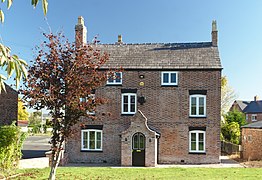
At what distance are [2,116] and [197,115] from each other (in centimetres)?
1545

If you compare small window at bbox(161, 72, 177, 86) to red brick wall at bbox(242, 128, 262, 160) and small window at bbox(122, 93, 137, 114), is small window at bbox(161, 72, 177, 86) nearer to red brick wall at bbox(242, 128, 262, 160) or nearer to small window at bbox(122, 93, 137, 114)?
small window at bbox(122, 93, 137, 114)

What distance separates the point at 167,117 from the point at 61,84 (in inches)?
459

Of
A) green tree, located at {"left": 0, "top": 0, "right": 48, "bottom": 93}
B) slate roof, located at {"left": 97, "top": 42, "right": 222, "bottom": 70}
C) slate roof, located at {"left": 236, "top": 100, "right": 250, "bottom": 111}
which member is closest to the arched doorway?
slate roof, located at {"left": 97, "top": 42, "right": 222, "bottom": 70}

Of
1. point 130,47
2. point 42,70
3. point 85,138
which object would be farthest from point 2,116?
point 42,70

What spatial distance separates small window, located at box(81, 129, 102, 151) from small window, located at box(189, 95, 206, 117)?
728 cm

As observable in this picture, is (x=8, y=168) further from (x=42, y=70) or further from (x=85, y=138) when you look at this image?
(x=85, y=138)

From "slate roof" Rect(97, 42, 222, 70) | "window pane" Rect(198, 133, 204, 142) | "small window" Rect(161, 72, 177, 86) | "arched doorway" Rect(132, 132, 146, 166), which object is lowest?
"arched doorway" Rect(132, 132, 146, 166)

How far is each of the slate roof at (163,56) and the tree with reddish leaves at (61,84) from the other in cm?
1043

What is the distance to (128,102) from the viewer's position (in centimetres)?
2303

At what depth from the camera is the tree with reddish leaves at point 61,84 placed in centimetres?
1246

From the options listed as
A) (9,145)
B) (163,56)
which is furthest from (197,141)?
(9,145)

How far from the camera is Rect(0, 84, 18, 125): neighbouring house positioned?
24156 mm

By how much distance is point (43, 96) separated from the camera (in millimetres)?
12273

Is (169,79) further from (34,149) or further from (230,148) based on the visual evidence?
(34,149)
